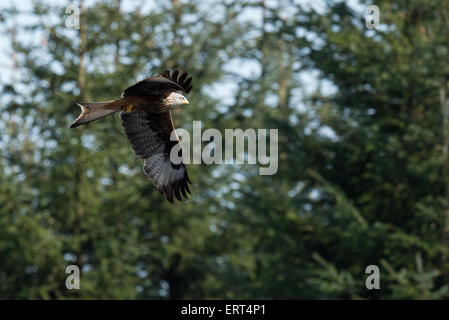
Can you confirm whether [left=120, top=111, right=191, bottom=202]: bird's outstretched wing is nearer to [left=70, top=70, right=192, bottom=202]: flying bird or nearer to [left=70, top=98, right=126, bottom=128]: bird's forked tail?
[left=70, top=70, right=192, bottom=202]: flying bird

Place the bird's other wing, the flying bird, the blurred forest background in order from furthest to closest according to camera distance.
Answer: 1. the blurred forest background
2. the flying bird
3. the bird's other wing

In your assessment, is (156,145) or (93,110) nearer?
(93,110)

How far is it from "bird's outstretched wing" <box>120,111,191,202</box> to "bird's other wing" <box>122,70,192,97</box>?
101cm

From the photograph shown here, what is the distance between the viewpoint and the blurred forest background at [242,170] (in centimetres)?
1141

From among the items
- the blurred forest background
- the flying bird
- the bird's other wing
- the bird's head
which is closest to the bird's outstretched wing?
the flying bird

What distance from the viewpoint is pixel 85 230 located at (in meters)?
13.4

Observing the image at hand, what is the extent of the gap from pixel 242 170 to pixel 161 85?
8.53 meters

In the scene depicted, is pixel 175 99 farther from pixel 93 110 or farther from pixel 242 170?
pixel 242 170

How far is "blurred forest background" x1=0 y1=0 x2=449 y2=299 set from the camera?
11414 mm

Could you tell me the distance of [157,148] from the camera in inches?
316

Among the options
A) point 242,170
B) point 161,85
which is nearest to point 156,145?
point 161,85

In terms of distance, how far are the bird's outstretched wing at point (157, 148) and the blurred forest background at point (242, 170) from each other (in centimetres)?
352

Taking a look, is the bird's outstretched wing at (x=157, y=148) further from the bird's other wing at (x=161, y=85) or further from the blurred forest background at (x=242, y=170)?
the blurred forest background at (x=242, y=170)

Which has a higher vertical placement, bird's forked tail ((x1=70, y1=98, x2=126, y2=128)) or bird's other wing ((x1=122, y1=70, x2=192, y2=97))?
bird's other wing ((x1=122, y1=70, x2=192, y2=97))
